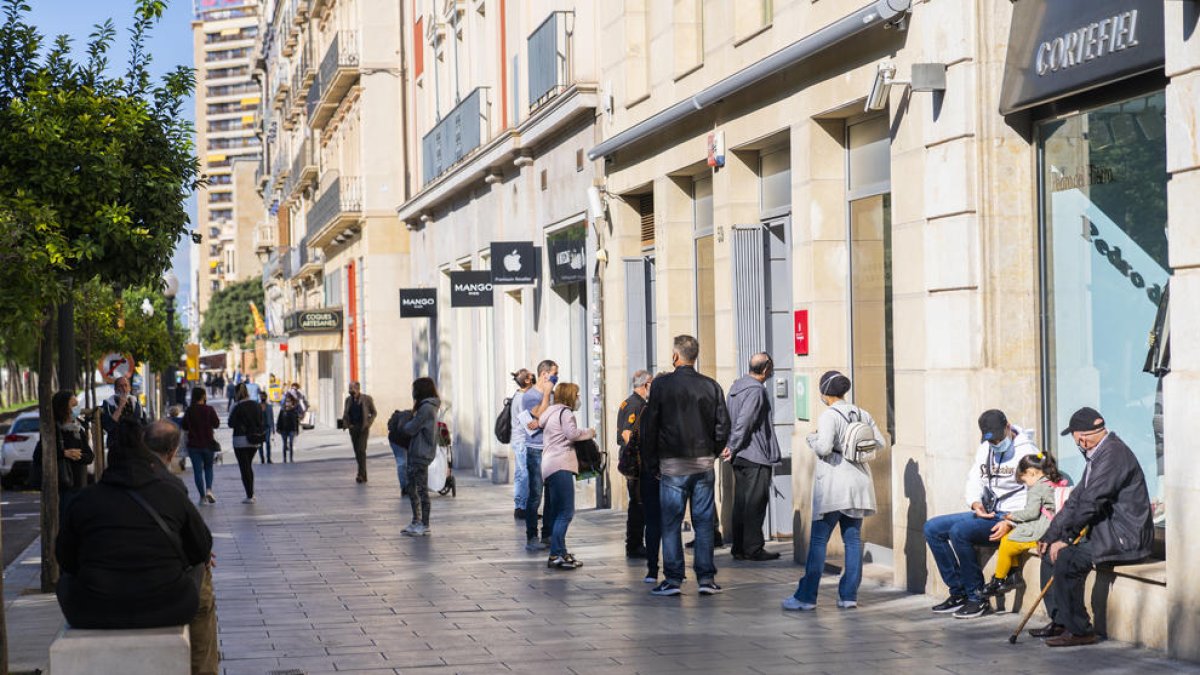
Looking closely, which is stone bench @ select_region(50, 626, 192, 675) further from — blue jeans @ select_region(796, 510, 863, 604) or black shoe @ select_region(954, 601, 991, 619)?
black shoe @ select_region(954, 601, 991, 619)

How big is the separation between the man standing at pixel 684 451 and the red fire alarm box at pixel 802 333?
2266mm

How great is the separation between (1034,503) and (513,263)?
1535 cm

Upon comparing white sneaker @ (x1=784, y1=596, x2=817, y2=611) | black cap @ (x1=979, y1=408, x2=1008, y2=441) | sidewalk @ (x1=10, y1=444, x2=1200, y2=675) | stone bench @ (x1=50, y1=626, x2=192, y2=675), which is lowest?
sidewalk @ (x1=10, y1=444, x2=1200, y2=675)

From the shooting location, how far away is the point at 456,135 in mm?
31875

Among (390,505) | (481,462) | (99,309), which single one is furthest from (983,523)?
(99,309)

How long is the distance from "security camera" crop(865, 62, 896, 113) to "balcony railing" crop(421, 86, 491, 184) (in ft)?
55.3

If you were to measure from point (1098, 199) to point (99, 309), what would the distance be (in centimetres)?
2990

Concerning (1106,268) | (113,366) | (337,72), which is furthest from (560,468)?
(337,72)

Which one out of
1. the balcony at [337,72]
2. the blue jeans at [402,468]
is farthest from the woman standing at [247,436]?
the balcony at [337,72]

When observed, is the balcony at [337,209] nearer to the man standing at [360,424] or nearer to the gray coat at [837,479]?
the man standing at [360,424]

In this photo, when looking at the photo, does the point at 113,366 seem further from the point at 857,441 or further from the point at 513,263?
the point at 857,441

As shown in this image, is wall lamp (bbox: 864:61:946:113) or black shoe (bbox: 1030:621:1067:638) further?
wall lamp (bbox: 864:61:946:113)

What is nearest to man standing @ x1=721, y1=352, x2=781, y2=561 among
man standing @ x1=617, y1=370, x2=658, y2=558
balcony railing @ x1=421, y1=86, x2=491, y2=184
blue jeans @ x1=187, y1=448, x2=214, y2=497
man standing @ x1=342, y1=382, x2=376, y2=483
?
man standing @ x1=617, y1=370, x2=658, y2=558

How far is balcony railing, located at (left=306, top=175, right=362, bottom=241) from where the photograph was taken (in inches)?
1843
